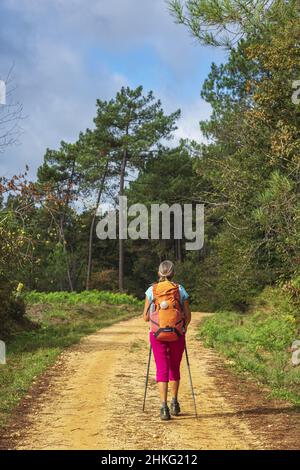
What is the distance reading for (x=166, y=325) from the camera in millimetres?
7391

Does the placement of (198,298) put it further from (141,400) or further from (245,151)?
(141,400)

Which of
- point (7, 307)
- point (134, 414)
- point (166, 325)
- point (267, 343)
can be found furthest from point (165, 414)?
point (7, 307)

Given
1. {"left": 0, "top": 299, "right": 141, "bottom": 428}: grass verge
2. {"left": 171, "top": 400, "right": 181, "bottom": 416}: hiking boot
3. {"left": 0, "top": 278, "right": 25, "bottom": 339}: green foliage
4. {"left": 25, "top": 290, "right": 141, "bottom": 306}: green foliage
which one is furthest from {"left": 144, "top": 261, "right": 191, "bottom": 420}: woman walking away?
{"left": 25, "top": 290, "right": 141, "bottom": 306}: green foliage

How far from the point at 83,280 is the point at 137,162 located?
16.3m

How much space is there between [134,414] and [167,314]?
1.48 m

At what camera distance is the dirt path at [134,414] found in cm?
638

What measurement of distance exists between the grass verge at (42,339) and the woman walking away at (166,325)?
2.08m

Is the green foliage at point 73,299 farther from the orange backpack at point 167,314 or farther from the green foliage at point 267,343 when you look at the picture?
the orange backpack at point 167,314

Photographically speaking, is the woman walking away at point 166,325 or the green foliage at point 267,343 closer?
the woman walking away at point 166,325

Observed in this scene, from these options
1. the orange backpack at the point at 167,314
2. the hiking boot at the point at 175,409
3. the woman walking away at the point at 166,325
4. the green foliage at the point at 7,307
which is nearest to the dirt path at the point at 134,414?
the hiking boot at the point at 175,409

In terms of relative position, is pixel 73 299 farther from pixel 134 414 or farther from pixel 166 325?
pixel 166 325
